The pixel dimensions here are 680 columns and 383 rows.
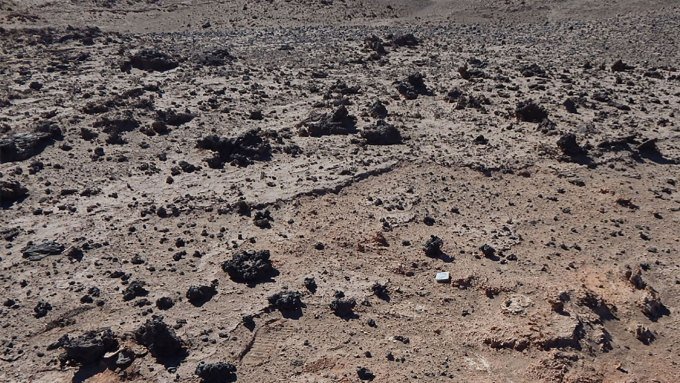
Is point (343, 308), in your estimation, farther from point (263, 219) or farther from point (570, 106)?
point (570, 106)

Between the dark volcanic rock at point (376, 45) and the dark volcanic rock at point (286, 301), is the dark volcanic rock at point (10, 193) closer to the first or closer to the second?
the dark volcanic rock at point (286, 301)

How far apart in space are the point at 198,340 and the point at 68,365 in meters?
1.82

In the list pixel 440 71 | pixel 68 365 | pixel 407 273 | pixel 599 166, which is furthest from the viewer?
pixel 440 71

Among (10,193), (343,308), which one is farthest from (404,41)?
(343,308)

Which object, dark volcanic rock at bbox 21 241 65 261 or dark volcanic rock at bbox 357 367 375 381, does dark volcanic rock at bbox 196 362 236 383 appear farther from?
dark volcanic rock at bbox 21 241 65 261

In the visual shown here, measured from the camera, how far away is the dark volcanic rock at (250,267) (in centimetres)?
1116

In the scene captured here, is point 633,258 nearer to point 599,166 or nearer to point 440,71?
point 599,166

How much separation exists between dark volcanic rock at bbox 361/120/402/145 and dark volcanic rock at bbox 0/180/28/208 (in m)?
7.86

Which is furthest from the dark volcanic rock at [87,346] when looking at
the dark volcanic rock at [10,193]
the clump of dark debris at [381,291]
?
the dark volcanic rock at [10,193]

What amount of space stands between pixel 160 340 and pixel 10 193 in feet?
21.2

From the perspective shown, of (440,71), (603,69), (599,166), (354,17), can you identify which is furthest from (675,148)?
(354,17)

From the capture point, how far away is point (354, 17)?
38.1 metres

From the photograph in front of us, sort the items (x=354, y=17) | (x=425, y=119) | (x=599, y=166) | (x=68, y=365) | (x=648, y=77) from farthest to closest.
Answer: (x=354, y=17) → (x=648, y=77) → (x=425, y=119) → (x=599, y=166) → (x=68, y=365)

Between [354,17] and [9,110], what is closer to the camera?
[9,110]
